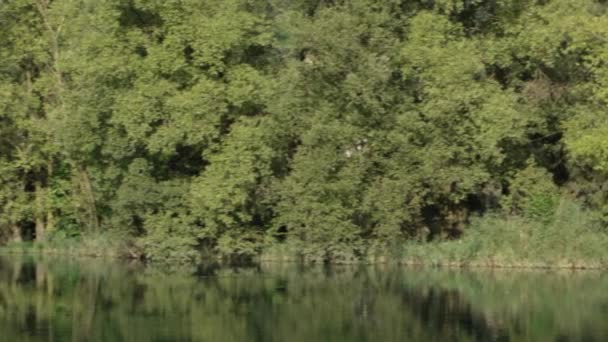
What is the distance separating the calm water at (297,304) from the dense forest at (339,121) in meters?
2.02

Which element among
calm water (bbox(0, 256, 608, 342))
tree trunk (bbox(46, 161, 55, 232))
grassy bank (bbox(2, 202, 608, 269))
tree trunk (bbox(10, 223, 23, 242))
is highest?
tree trunk (bbox(46, 161, 55, 232))

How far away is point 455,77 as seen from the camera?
36125 mm

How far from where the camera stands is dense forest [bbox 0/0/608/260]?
36.4m

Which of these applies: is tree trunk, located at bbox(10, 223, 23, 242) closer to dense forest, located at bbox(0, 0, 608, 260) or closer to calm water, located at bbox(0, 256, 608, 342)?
dense forest, located at bbox(0, 0, 608, 260)

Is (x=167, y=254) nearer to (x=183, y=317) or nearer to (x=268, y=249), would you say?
(x=268, y=249)

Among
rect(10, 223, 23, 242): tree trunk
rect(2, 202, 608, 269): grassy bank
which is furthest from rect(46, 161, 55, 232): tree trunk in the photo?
rect(2, 202, 608, 269): grassy bank

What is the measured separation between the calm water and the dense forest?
2.02 meters

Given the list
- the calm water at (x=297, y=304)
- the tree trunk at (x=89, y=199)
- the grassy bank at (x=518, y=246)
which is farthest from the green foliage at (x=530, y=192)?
the tree trunk at (x=89, y=199)

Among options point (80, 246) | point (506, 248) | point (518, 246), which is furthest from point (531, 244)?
point (80, 246)

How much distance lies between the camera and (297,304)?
28453 millimetres

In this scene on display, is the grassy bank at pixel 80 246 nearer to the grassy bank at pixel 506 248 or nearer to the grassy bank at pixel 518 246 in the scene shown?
the grassy bank at pixel 506 248

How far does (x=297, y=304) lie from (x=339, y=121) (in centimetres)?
1004

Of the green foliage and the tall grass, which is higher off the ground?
the green foliage

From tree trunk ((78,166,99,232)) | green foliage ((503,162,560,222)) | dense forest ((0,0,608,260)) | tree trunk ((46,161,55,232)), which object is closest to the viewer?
dense forest ((0,0,608,260))
